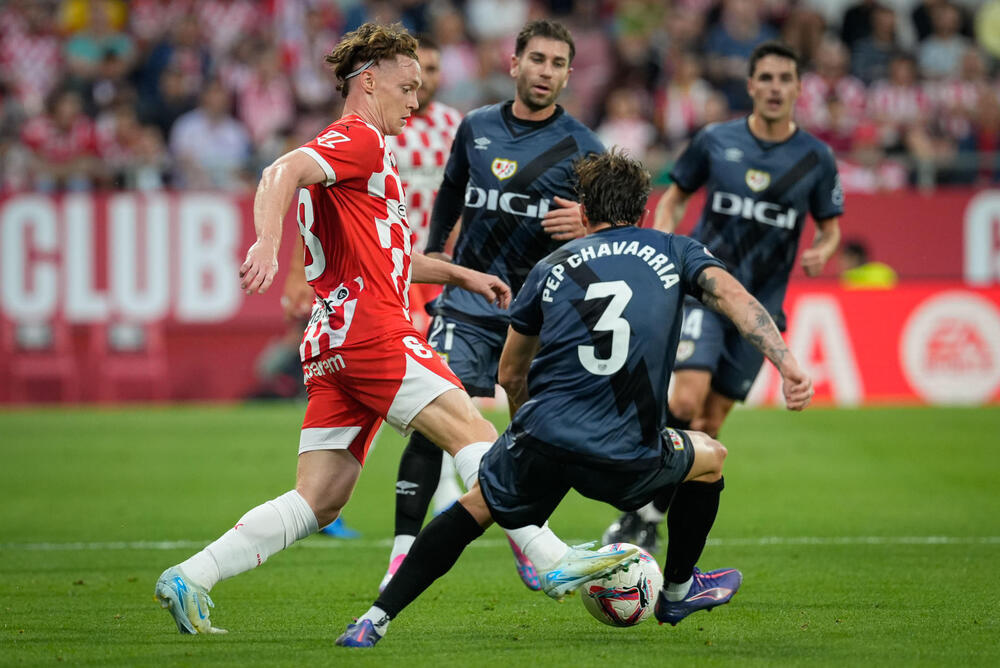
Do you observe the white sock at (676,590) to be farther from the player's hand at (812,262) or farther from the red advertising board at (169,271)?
the red advertising board at (169,271)

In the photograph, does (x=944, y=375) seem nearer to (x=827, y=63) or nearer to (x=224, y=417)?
(x=827, y=63)

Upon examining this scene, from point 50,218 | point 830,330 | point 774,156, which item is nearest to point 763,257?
point 774,156

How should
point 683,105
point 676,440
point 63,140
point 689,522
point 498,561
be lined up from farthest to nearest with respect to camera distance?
point 63,140 → point 683,105 → point 498,561 → point 689,522 → point 676,440

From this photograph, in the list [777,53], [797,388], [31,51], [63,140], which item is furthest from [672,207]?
[31,51]

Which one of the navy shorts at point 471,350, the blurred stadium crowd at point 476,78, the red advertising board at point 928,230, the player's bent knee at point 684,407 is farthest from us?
the blurred stadium crowd at point 476,78

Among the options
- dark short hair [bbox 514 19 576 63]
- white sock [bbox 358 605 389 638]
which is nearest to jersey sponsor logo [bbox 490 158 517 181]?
dark short hair [bbox 514 19 576 63]

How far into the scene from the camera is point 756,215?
8383 millimetres

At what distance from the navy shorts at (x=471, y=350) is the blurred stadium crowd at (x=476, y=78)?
33.1 ft

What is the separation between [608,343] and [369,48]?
1633 millimetres

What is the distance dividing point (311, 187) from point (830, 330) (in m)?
11.4

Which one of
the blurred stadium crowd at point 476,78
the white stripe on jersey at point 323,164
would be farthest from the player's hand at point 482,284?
the blurred stadium crowd at point 476,78

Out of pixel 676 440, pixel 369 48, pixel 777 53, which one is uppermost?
pixel 777 53

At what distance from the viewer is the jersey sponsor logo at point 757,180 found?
8.36m

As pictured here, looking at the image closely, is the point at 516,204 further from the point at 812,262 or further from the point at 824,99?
the point at 824,99
